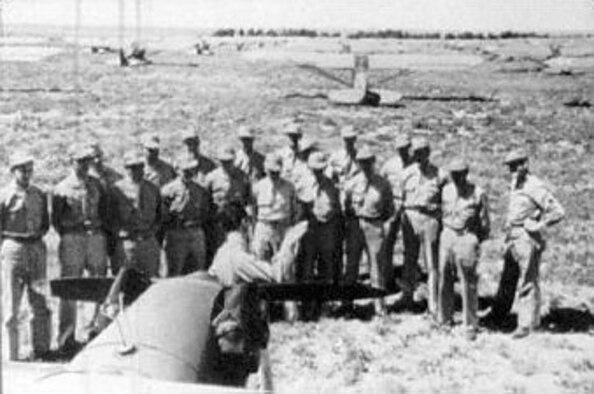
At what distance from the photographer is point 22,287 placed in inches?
282

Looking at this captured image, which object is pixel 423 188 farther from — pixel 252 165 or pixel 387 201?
pixel 252 165

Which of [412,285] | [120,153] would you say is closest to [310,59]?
[120,153]

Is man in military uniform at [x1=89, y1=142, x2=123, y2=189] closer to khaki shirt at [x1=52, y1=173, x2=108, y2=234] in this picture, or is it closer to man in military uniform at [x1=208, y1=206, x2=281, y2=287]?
khaki shirt at [x1=52, y1=173, x2=108, y2=234]

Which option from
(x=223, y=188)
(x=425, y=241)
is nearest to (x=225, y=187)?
(x=223, y=188)

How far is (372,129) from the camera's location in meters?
23.0

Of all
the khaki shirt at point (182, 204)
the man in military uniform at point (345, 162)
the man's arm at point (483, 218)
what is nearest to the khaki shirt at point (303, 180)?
the man in military uniform at point (345, 162)

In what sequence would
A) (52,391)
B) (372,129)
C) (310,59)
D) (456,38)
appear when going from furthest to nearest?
(456,38), (310,59), (372,129), (52,391)

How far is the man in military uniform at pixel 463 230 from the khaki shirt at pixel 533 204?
0.92ft

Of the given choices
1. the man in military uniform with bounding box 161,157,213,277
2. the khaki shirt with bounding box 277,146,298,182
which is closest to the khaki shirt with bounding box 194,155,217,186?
the man in military uniform with bounding box 161,157,213,277

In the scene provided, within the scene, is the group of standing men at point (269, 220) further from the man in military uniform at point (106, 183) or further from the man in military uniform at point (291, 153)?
the man in military uniform at point (291, 153)

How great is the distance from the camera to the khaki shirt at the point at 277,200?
8180mm

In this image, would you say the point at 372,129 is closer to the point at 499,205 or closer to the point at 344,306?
the point at 499,205

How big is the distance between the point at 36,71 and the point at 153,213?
31.6m

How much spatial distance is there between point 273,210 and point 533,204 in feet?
7.82
